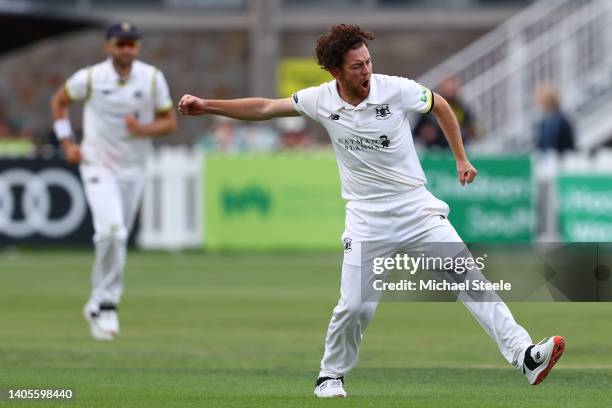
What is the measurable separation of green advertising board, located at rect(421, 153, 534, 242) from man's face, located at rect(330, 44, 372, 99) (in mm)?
12797

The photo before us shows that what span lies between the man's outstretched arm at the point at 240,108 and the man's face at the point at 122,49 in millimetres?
4066

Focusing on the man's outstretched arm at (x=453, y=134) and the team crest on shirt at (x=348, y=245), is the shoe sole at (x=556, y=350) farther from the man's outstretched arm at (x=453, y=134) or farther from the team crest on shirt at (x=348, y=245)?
the team crest on shirt at (x=348, y=245)

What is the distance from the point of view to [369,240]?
29.2 ft

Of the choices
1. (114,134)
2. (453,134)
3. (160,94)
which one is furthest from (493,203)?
(453,134)

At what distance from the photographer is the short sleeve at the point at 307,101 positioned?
8.97m

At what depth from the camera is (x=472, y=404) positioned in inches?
340

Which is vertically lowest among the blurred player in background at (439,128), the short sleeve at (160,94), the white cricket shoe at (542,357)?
the white cricket shoe at (542,357)

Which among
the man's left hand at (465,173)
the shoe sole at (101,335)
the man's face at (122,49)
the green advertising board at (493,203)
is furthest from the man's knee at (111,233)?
the green advertising board at (493,203)

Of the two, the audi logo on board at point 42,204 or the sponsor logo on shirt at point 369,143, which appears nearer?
the sponsor logo on shirt at point 369,143

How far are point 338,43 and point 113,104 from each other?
15.7ft

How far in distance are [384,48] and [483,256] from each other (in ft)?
86.1

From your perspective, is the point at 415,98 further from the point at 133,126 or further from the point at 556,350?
the point at 133,126

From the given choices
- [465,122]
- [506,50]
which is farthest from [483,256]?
[506,50]

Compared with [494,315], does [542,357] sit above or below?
below
